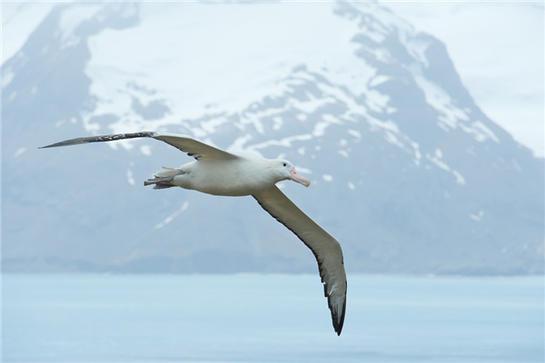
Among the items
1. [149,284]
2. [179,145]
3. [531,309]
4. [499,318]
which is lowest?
[149,284]

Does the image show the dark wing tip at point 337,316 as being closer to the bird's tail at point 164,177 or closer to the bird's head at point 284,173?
the bird's head at point 284,173

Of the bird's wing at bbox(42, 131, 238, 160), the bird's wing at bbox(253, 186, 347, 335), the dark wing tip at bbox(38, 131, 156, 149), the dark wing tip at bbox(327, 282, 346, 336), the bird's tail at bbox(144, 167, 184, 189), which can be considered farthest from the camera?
the dark wing tip at bbox(327, 282, 346, 336)

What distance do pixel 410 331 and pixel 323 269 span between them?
67.3 metres

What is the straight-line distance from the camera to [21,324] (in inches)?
3625

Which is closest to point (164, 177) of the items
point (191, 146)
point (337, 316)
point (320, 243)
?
point (191, 146)

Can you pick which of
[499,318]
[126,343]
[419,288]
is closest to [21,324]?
[126,343]

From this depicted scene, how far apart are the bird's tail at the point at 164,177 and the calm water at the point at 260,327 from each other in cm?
4758

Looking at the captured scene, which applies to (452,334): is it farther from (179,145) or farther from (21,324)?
A: (179,145)

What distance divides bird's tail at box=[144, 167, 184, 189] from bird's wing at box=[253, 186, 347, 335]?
1.97 m

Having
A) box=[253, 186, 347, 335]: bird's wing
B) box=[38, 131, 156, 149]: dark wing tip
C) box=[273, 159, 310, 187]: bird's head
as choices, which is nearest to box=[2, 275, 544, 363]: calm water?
box=[253, 186, 347, 335]: bird's wing

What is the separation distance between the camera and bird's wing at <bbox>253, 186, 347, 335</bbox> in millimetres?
17797

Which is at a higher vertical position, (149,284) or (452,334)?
(452,334)

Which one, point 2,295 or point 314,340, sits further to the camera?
point 2,295

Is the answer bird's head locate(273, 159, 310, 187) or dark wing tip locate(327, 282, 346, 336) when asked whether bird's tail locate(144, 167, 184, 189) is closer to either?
bird's head locate(273, 159, 310, 187)
